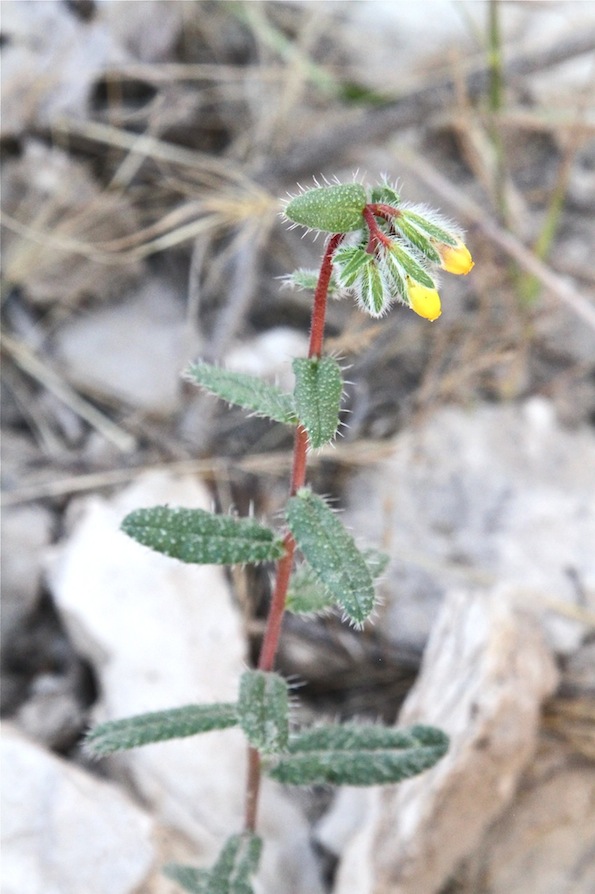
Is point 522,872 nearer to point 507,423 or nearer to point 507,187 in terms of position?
point 507,423

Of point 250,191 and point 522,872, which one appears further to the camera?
point 250,191

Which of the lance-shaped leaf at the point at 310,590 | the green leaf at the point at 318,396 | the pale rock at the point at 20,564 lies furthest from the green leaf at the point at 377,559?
the pale rock at the point at 20,564

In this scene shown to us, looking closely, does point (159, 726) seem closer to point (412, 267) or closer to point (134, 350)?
point (412, 267)

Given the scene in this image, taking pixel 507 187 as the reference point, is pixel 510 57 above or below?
above

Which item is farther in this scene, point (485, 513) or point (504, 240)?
point (504, 240)

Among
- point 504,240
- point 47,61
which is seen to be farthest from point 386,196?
point 47,61

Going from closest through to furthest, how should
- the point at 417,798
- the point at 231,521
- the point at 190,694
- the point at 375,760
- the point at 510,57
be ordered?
the point at 231,521 → the point at 375,760 → the point at 417,798 → the point at 190,694 → the point at 510,57

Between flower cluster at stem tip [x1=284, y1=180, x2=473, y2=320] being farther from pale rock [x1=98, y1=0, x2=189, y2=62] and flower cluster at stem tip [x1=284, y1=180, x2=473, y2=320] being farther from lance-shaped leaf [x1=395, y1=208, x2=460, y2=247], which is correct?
pale rock [x1=98, y1=0, x2=189, y2=62]

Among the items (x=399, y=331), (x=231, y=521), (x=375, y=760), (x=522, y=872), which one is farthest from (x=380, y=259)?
(x=399, y=331)
